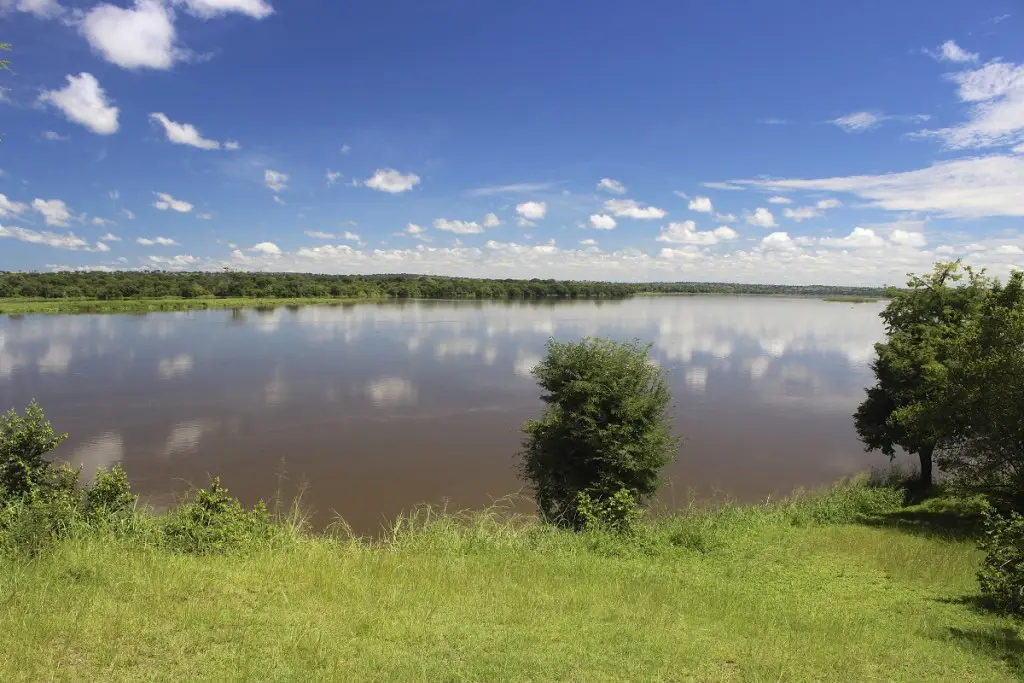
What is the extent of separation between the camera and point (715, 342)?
66.5 meters

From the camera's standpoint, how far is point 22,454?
35.5ft

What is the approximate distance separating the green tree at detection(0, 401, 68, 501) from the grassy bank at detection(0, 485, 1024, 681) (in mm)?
3161

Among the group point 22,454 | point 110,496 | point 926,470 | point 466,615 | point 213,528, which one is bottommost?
point 926,470

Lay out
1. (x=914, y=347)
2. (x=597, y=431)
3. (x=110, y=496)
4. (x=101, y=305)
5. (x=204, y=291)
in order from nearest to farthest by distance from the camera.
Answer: (x=110, y=496) < (x=597, y=431) < (x=914, y=347) < (x=101, y=305) < (x=204, y=291)

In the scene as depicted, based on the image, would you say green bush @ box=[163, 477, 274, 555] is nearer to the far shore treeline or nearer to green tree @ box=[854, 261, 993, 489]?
green tree @ box=[854, 261, 993, 489]

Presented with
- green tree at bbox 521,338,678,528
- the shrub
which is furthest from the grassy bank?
green tree at bbox 521,338,678,528

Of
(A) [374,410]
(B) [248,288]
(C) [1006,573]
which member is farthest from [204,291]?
(C) [1006,573]

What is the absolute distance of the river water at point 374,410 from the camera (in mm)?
20938

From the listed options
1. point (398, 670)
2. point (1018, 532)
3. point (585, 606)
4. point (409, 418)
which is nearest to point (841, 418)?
point (409, 418)

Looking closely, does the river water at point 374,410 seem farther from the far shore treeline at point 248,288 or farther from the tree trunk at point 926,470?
the far shore treeline at point 248,288

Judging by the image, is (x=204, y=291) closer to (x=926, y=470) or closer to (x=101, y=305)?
(x=101, y=305)

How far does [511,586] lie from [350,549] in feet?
8.98

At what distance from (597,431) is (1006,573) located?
31.5 ft

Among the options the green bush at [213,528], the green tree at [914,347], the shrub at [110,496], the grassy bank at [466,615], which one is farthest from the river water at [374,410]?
the grassy bank at [466,615]
